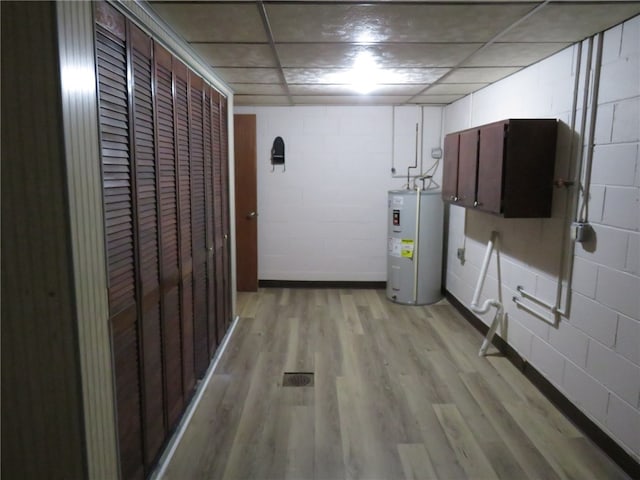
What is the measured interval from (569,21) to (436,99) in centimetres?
248

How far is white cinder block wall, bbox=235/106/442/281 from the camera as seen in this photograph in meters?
4.93

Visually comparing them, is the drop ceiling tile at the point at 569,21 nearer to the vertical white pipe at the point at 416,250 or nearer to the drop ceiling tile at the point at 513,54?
the drop ceiling tile at the point at 513,54

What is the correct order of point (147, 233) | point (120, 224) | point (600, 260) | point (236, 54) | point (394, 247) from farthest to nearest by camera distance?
1. point (394, 247)
2. point (236, 54)
3. point (600, 260)
4. point (147, 233)
5. point (120, 224)

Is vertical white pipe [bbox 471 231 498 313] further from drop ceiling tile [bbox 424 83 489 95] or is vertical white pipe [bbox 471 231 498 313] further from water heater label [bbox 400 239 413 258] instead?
drop ceiling tile [bbox 424 83 489 95]

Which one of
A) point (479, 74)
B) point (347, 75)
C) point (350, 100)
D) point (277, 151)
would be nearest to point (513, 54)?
point (479, 74)

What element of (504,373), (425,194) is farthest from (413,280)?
(504,373)

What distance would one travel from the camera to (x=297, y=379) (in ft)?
9.65

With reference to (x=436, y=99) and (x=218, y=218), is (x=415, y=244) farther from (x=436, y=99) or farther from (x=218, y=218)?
(x=218, y=218)

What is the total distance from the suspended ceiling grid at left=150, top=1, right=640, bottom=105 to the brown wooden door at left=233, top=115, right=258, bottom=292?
4.55 ft

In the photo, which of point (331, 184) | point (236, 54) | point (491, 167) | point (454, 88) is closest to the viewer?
point (236, 54)

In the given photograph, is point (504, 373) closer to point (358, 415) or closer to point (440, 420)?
point (440, 420)

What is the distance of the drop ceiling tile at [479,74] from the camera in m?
3.06

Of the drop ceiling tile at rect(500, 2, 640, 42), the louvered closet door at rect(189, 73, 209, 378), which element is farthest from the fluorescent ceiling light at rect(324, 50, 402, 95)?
the louvered closet door at rect(189, 73, 209, 378)

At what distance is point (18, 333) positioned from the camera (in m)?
1.27
